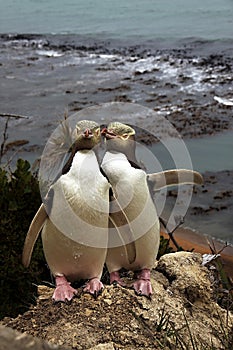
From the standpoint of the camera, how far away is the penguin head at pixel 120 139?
2078 mm

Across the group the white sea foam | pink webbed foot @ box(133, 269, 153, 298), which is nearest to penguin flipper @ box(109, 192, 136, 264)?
pink webbed foot @ box(133, 269, 153, 298)

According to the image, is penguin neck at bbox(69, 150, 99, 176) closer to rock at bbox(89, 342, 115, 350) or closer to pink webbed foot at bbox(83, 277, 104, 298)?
pink webbed foot at bbox(83, 277, 104, 298)

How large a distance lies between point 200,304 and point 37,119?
19.8 ft

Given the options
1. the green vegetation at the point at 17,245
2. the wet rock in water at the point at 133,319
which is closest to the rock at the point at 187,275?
the wet rock in water at the point at 133,319

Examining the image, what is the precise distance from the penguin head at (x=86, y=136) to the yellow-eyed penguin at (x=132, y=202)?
0.09m

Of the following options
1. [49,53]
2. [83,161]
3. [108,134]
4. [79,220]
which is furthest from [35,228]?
[49,53]

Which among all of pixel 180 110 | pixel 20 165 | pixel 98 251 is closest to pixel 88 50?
pixel 180 110

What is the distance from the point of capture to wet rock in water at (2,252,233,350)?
1.81m

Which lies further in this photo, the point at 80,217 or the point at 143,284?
the point at 143,284

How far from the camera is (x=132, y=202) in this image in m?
2.00

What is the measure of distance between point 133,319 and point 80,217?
36cm

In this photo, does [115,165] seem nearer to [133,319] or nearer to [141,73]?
[133,319]

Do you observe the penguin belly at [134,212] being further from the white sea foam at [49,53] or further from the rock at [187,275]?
the white sea foam at [49,53]

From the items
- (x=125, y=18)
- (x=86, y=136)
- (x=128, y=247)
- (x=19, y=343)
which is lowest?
(x=125, y=18)
